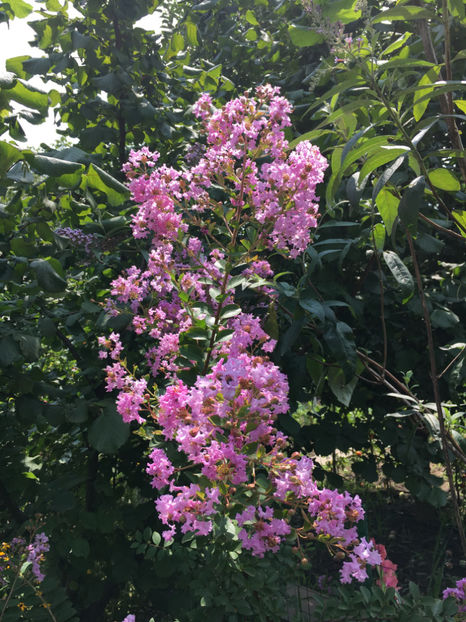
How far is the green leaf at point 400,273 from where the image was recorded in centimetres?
162

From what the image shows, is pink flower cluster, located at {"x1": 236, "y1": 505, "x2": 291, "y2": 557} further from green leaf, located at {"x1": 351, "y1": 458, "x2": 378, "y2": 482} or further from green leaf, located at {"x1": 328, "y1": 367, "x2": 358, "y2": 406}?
green leaf, located at {"x1": 351, "y1": 458, "x2": 378, "y2": 482}

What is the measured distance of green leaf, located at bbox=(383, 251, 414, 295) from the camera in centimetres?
162

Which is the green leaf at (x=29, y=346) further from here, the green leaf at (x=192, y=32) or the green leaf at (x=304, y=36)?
the green leaf at (x=192, y=32)

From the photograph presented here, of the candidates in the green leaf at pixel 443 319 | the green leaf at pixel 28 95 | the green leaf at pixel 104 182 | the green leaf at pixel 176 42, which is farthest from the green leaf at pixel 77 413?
the green leaf at pixel 176 42

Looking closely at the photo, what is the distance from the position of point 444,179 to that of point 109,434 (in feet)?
4.24

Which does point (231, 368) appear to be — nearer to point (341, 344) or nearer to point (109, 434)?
point (341, 344)

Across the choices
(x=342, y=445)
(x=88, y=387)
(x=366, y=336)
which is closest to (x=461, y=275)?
(x=366, y=336)

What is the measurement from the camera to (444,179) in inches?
48.1

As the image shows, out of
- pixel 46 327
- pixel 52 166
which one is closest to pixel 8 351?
pixel 46 327

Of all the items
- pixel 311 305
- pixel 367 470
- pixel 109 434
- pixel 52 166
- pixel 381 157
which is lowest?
pixel 367 470

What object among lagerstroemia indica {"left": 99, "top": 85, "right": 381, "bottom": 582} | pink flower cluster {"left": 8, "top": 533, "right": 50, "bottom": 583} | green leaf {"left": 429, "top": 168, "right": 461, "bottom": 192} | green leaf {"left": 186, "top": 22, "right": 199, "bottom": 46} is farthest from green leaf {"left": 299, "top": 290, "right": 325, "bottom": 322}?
green leaf {"left": 186, "top": 22, "right": 199, "bottom": 46}

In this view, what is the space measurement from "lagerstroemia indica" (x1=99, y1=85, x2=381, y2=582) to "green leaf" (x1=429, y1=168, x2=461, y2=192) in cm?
31

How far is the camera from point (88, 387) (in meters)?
2.06

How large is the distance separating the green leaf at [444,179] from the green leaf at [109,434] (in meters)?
1.21
